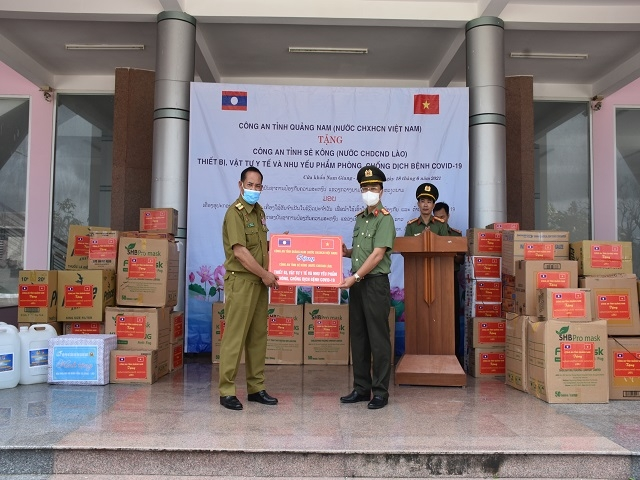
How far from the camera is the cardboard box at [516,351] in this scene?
4.34 metres

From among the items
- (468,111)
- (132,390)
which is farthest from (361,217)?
(468,111)

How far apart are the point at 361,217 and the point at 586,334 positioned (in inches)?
67.9

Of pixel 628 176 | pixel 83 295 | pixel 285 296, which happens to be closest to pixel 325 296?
pixel 285 296

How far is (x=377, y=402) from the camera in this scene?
382 centimetres

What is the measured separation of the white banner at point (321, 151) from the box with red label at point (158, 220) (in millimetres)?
541

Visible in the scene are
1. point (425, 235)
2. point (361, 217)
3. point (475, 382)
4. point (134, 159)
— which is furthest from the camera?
point (134, 159)

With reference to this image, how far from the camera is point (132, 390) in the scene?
14.1 feet

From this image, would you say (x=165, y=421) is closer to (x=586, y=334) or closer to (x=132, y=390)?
(x=132, y=390)

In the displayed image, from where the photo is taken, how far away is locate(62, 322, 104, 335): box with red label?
4836 mm

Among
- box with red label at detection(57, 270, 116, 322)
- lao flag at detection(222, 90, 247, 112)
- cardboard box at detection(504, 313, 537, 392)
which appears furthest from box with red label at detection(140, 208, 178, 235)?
cardboard box at detection(504, 313, 537, 392)

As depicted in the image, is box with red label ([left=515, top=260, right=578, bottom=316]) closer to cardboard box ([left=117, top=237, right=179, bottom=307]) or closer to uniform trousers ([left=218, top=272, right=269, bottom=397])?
uniform trousers ([left=218, top=272, right=269, bottom=397])

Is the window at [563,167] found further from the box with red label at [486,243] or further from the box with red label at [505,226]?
the box with red label at [486,243]

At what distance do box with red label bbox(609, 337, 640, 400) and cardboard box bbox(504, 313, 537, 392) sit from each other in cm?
58

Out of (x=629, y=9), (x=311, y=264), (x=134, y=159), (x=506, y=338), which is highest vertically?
(x=629, y=9)
